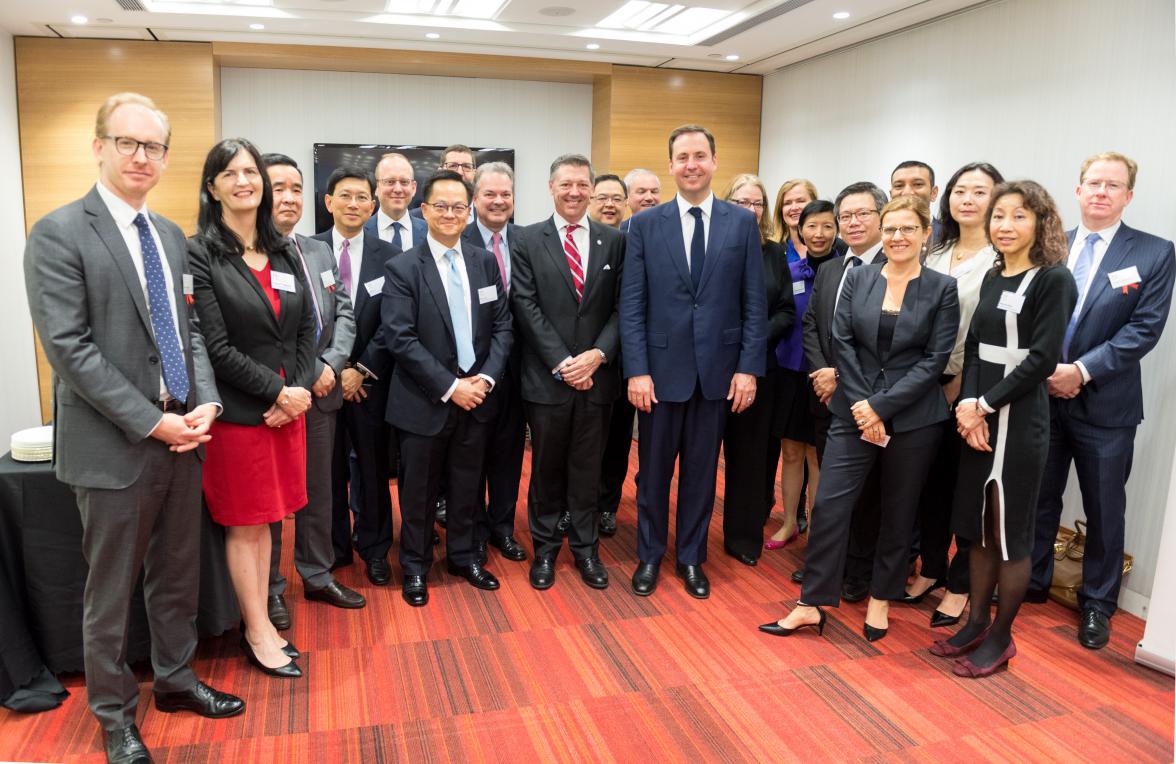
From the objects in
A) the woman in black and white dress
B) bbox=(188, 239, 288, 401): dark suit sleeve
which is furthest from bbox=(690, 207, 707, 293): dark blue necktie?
bbox=(188, 239, 288, 401): dark suit sleeve

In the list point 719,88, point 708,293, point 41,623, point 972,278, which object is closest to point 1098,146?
point 972,278

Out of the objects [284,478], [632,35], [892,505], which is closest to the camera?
[284,478]

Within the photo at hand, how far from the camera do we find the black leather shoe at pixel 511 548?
13.0ft

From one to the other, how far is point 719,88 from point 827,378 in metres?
5.26

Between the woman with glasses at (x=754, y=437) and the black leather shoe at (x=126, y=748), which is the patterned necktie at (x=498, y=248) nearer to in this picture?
the woman with glasses at (x=754, y=437)

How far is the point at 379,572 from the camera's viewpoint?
365 centimetres

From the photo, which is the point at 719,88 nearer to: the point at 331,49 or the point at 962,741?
the point at 331,49

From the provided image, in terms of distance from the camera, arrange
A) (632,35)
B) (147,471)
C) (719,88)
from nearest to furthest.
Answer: (147,471)
(632,35)
(719,88)

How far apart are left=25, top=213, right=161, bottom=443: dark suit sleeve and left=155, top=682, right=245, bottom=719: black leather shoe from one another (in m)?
1.00

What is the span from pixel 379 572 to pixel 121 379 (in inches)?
68.6

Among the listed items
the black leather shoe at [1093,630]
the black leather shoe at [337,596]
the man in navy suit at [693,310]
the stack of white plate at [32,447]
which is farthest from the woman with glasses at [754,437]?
the stack of white plate at [32,447]

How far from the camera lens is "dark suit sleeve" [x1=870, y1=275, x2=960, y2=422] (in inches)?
119

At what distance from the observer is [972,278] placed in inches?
129

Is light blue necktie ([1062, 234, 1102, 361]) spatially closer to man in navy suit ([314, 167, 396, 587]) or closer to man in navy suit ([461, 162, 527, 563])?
man in navy suit ([461, 162, 527, 563])
